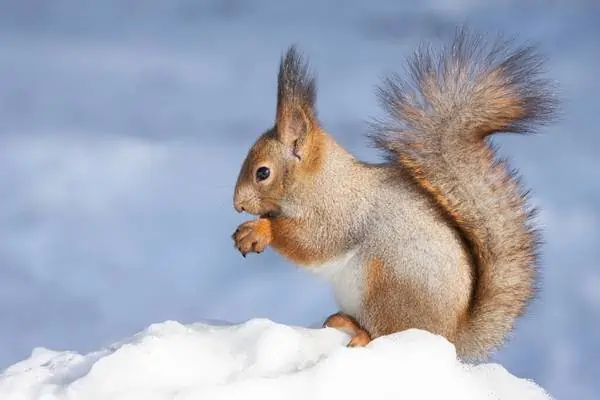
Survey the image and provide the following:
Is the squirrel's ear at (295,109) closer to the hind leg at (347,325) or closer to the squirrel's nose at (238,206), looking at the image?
the squirrel's nose at (238,206)

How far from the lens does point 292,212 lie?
2939mm

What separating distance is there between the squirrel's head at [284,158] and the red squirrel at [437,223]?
10 centimetres

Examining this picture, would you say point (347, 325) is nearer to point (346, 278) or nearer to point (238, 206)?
point (346, 278)

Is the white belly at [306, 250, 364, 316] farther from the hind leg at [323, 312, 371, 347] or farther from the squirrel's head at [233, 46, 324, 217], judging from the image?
the squirrel's head at [233, 46, 324, 217]

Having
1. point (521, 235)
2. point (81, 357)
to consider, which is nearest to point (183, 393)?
point (81, 357)

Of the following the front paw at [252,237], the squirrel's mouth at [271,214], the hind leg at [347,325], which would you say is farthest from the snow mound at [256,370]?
the squirrel's mouth at [271,214]

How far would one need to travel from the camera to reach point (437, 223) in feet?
9.11

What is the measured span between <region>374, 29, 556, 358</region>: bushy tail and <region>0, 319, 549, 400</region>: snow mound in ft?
1.04

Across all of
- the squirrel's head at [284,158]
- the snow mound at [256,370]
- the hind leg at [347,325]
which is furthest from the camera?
the squirrel's head at [284,158]

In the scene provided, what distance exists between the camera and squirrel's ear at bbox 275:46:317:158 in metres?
2.96

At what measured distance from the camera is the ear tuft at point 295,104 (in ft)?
9.66

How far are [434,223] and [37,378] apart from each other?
1237mm

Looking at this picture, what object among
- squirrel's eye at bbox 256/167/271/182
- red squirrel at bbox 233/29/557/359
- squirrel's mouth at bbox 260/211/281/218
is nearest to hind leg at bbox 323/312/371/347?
red squirrel at bbox 233/29/557/359

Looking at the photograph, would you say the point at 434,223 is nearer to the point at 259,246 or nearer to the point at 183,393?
the point at 259,246
